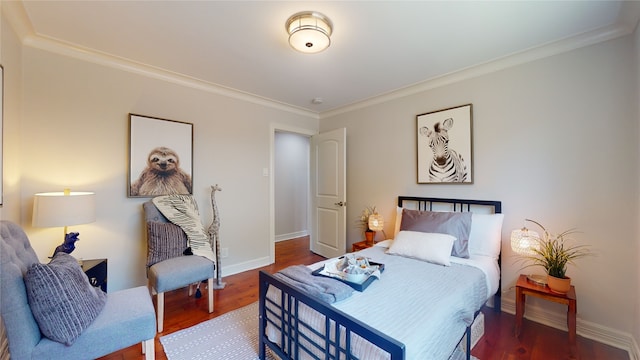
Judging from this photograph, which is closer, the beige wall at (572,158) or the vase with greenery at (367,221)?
the beige wall at (572,158)

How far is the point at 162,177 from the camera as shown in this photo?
2.79 meters

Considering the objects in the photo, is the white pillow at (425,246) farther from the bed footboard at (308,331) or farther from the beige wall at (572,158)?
the bed footboard at (308,331)

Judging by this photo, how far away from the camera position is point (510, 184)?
2455 mm

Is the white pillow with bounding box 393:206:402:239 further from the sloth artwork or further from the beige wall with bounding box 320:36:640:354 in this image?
the sloth artwork

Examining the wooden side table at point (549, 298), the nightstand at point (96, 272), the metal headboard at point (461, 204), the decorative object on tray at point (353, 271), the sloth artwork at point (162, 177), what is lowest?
the wooden side table at point (549, 298)

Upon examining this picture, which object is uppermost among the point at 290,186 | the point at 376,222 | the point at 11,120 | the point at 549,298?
the point at 11,120

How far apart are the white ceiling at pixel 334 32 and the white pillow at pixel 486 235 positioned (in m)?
1.57

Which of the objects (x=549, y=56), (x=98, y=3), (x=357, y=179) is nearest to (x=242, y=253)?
(x=357, y=179)

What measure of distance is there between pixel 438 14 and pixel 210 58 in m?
2.04

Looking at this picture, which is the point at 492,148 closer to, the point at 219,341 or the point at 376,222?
the point at 376,222

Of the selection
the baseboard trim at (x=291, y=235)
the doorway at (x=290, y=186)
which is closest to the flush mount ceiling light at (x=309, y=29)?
the doorway at (x=290, y=186)

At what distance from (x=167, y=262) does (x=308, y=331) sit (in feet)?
5.26

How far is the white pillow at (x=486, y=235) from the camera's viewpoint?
2.37 m

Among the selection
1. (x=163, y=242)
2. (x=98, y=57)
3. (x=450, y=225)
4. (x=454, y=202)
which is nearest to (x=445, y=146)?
(x=454, y=202)
